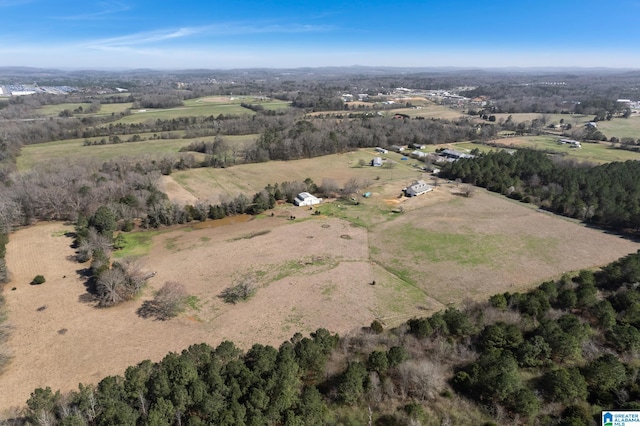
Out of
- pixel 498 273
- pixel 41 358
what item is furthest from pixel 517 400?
pixel 41 358

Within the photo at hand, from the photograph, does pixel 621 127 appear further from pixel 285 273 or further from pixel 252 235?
pixel 285 273

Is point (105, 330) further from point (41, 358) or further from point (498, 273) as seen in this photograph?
point (498, 273)

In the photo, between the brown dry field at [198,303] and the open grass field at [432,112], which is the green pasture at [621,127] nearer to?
the open grass field at [432,112]

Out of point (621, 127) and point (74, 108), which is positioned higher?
point (74, 108)

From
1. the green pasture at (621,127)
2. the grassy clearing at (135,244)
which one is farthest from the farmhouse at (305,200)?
the green pasture at (621,127)

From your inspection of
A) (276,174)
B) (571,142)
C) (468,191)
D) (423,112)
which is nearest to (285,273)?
(468,191)

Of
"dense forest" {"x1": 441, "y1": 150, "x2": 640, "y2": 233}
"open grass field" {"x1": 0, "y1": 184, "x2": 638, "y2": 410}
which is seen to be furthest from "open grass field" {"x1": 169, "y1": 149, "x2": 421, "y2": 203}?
"open grass field" {"x1": 0, "y1": 184, "x2": 638, "y2": 410}

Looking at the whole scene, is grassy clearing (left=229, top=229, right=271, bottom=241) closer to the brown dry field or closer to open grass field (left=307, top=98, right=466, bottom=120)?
the brown dry field
